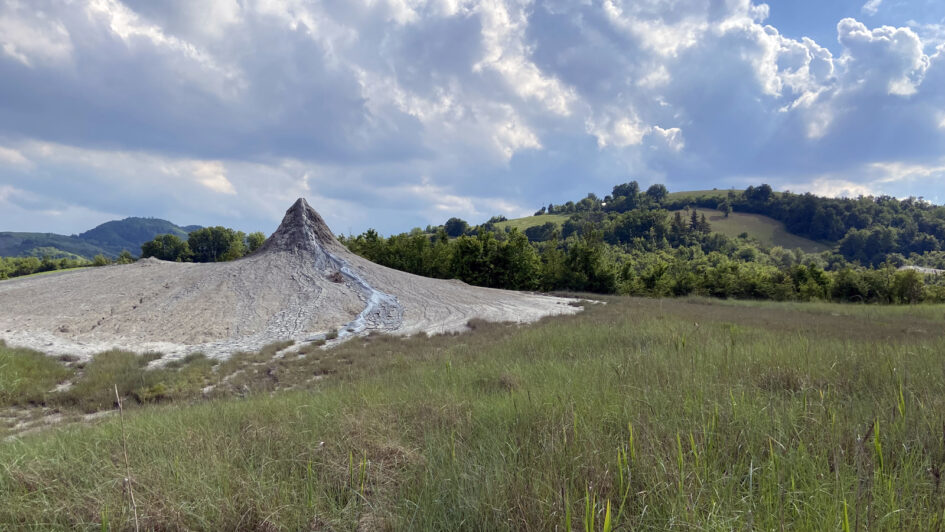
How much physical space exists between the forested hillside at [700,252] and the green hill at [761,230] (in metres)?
3.53

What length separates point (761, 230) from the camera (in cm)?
14150

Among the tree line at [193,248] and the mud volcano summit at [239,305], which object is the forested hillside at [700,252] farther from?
the tree line at [193,248]

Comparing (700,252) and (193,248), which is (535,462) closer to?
(193,248)

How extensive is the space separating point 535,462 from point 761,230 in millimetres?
172594

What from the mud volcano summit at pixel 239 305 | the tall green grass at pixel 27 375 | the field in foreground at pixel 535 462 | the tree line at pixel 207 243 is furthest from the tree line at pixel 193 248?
the field in foreground at pixel 535 462

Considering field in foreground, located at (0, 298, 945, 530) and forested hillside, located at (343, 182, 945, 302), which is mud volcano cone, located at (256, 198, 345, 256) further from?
field in foreground, located at (0, 298, 945, 530)

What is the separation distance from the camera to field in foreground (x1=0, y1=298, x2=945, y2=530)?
94.5 inches

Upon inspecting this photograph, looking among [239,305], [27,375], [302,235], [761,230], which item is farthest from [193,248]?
[761,230]

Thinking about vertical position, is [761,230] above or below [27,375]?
above

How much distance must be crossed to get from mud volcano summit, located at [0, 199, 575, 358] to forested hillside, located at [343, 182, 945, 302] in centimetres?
1727

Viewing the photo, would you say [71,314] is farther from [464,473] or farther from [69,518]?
[464,473]

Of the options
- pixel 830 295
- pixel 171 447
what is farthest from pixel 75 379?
pixel 830 295

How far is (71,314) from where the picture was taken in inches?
712

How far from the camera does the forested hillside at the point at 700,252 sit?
4375 cm
